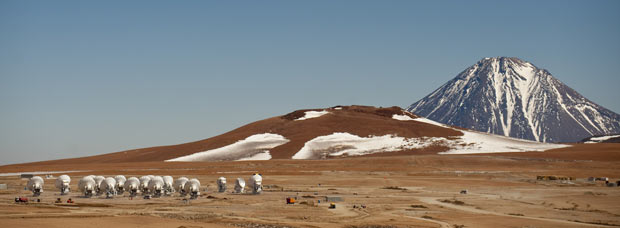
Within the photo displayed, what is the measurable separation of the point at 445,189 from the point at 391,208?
26288mm

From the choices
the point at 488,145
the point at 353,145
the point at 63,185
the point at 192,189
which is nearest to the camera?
the point at 192,189

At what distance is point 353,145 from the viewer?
7244 inches

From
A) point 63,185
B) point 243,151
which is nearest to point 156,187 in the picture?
point 63,185

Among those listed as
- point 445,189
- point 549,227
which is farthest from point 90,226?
point 445,189

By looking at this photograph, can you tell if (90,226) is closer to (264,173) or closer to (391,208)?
(391,208)

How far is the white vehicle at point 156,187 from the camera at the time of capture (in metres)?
78.1

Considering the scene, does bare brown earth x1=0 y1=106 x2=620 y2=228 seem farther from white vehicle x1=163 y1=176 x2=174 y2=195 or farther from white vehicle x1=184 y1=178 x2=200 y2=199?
white vehicle x1=163 y1=176 x2=174 y2=195

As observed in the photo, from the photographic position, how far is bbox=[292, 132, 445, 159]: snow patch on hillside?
175250 millimetres

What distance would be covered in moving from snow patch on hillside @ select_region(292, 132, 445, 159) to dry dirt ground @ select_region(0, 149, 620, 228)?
4670 centimetres

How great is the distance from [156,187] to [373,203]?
87.6 ft

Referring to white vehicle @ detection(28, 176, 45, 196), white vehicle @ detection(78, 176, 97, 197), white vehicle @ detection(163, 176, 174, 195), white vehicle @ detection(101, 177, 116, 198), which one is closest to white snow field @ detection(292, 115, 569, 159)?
white vehicle @ detection(163, 176, 174, 195)

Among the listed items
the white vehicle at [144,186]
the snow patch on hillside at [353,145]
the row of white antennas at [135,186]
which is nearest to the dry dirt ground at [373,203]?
the row of white antennas at [135,186]

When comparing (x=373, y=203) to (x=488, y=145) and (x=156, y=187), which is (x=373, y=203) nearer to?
(x=156, y=187)

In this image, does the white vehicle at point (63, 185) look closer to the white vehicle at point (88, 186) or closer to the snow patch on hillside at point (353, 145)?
the white vehicle at point (88, 186)
